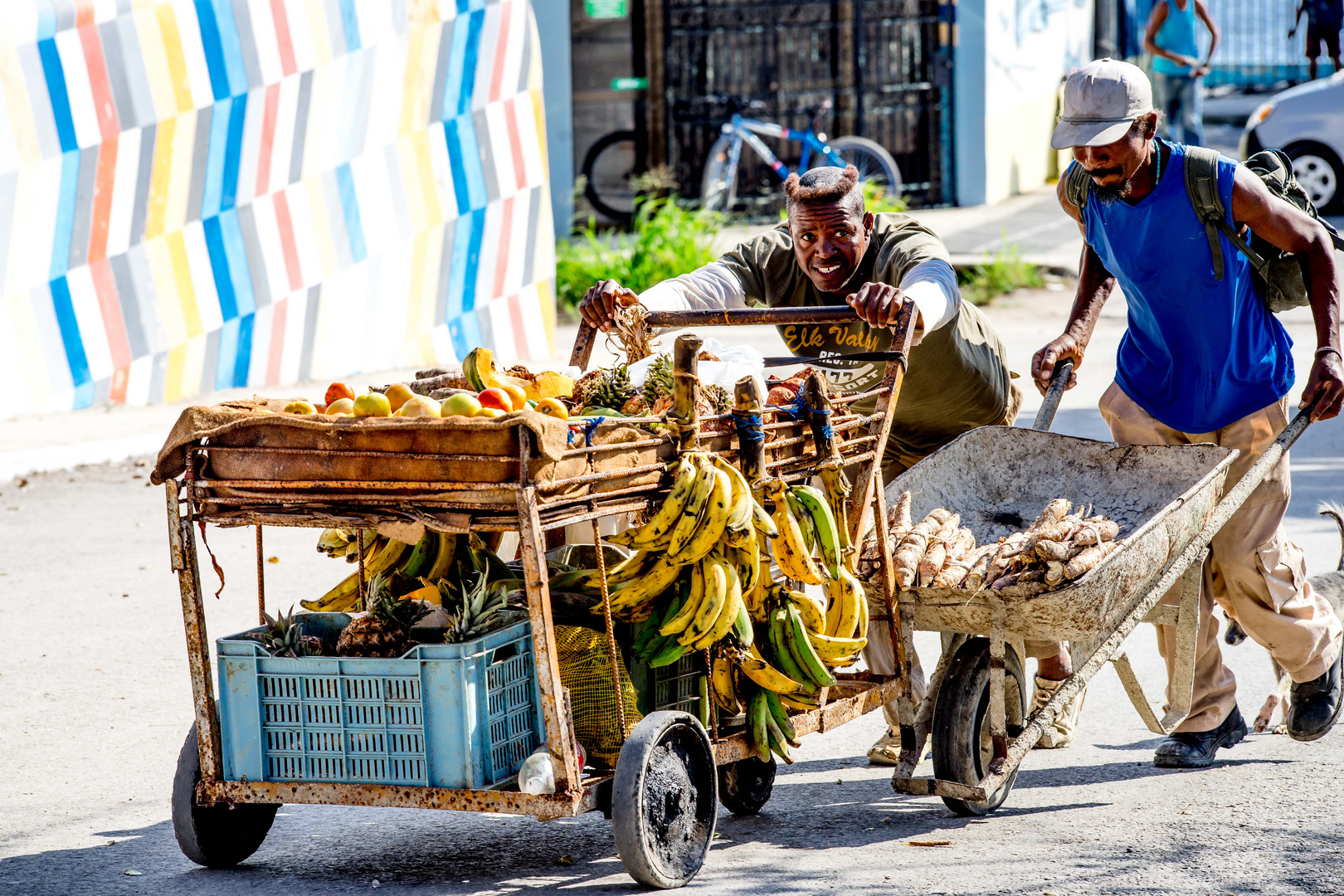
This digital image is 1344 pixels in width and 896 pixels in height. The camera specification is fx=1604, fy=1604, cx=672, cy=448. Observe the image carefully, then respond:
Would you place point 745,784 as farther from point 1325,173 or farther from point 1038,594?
point 1325,173

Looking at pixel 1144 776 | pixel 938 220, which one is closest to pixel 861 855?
pixel 1144 776

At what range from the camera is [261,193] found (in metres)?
11.3

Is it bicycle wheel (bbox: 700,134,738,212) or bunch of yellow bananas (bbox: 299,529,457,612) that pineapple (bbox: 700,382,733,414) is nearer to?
bunch of yellow bananas (bbox: 299,529,457,612)

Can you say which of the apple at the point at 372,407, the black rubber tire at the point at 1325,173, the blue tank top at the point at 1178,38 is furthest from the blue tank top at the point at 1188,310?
the black rubber tire at the point at 1325,173

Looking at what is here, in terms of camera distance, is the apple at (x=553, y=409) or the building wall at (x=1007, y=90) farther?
the building wall at (x=1007, y=90)

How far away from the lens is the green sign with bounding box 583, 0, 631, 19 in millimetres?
19000

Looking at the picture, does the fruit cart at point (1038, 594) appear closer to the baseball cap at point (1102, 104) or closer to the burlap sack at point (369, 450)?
the baseball cap at point (1102, 104)

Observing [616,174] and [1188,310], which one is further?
[616,174]

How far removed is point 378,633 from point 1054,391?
2416mm

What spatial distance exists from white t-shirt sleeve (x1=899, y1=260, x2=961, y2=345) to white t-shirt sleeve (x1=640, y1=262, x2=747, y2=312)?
610 millimetres

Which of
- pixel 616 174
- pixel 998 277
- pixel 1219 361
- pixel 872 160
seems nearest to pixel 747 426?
pixel 1219 361

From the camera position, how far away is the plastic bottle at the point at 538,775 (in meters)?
3.58

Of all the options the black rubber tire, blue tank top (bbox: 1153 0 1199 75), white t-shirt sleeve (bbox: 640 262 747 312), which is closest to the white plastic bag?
white t-shirt sleeve (bbox: 640 262 747 312)

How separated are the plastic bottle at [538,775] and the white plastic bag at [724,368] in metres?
1.07
